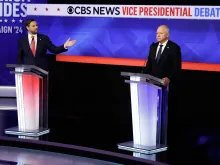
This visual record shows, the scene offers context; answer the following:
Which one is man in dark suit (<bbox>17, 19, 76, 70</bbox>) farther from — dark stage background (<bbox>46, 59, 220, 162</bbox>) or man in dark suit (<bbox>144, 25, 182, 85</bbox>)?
man in dark suit (<bbox>144, 25, 182, 85</bbox>)

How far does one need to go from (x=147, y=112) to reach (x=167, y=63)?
33.4 inches

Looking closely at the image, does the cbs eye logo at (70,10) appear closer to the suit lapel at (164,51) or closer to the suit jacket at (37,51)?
the suit jacket at (37,51)

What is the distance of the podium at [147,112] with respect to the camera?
545 centimetres

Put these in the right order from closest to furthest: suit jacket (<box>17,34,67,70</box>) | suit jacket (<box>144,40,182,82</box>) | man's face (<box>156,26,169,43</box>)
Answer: man's face (<box>156,26,169,43</box>) → suit jacket (<box>144,40,182,82</box>) → suit jacket (<box>17,34,67,70</box>)

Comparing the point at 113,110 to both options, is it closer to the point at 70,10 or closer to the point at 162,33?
the point at 70,10

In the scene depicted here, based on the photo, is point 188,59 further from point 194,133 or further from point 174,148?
point 174,148

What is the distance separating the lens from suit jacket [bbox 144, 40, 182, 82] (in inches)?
237

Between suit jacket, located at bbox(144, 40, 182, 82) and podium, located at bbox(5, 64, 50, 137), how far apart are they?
1.15 metres

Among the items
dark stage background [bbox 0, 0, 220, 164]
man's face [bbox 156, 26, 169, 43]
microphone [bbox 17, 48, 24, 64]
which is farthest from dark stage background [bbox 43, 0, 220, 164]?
man's face [bbox 156, 26, 169, 43]

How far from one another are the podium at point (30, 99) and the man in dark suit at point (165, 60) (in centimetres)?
115

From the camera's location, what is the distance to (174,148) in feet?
19.1

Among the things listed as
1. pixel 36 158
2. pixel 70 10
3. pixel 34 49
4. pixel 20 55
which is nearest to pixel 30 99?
pixel 36 158

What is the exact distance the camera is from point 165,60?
20.1 feet

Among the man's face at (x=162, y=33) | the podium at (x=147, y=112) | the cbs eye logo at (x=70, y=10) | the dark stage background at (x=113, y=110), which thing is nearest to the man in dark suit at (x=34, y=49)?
the dark stage background at (x=113, y=110)
